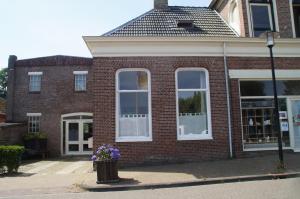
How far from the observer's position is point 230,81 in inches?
577

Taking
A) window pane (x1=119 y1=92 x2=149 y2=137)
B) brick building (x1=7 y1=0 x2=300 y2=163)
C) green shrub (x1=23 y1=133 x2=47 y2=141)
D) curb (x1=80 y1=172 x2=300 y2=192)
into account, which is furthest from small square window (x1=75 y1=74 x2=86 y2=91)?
curb (x1=80 y1=172 x2=300 y2=192)

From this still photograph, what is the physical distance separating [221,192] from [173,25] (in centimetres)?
907

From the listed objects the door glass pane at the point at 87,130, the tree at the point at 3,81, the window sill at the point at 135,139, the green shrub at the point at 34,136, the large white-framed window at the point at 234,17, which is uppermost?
the tree at the point at 3,81

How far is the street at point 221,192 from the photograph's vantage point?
809 centimetres

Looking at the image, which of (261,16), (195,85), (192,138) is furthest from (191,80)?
(261,16)

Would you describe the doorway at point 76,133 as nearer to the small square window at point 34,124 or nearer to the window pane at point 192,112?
the small square window at point 34,124

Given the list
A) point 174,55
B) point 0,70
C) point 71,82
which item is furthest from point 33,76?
point 0,70

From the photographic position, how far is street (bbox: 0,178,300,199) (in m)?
8.09

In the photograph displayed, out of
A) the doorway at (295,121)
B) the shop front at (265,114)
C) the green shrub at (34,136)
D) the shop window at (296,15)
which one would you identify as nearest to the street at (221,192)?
the shop front at (265,114)

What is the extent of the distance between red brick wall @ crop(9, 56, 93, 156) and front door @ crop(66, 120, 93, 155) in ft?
2.37

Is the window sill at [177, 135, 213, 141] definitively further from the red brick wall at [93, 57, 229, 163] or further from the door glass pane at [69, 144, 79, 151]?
the door glass pane at [69, 144, 79, 151]

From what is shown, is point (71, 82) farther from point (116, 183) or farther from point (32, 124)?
point (116, 183)

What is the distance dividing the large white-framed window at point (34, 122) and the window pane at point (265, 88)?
1488 centimetres

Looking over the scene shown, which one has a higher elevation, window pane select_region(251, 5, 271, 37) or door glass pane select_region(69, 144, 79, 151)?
window pane select_region(251, 5, 271, 37)
